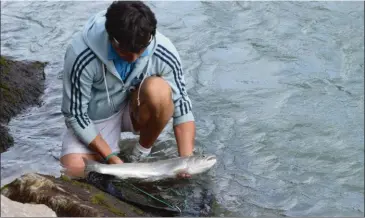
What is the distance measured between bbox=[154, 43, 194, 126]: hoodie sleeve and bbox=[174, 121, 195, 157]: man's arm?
0.12 ft

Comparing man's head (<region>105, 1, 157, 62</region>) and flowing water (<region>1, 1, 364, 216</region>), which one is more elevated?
man's head (<region>105, 1, 157, 62</region>)

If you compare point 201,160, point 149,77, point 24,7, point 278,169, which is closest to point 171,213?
point 201,160

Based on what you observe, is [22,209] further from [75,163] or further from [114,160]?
[75,163]

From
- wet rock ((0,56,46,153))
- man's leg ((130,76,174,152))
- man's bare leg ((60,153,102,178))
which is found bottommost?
wet rock ((0,56,46,153))

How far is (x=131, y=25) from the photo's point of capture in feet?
13.2

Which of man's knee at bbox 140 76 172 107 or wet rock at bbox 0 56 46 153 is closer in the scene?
man's knee at bbox 140 76 172 107

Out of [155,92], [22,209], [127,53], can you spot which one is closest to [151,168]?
[155,92]

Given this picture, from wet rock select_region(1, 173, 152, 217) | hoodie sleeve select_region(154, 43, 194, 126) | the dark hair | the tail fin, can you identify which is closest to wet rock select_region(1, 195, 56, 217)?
wet rock select_region(1, 173, 152, 217)

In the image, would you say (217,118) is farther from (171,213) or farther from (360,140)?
(171,213)

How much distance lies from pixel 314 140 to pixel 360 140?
0.40 metres

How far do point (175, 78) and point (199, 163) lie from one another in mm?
619

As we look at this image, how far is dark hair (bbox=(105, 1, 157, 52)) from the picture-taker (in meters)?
4.03

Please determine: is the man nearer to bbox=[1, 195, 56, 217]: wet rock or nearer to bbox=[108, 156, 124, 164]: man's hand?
bbox=[108, 156, 124, 164]: man's hand

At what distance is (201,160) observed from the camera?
4688mm
